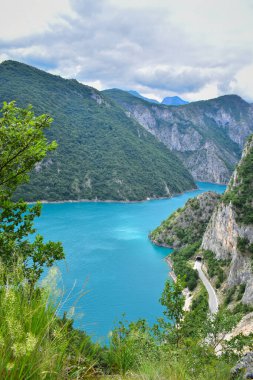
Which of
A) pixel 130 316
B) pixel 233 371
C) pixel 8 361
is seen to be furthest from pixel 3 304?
pixel 130 316

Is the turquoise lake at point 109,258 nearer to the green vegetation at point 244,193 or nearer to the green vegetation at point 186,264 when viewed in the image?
the green vegetation at point 186,264

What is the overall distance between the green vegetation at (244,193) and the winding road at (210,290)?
538 inches

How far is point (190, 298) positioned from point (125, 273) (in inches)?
693

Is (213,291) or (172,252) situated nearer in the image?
(213,291)

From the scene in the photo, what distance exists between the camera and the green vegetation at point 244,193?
68.4 m

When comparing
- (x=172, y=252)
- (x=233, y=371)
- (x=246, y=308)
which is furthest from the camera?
(x=172, y=252)

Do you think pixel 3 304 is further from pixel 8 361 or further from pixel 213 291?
pixel 213 291

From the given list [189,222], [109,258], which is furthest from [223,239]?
[109,258]

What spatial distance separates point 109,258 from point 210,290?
95.4 ft

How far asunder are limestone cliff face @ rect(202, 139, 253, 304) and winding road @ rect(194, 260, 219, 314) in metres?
3.56

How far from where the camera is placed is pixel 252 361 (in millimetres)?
6012

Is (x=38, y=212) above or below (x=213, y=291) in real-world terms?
above

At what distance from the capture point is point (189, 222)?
101m

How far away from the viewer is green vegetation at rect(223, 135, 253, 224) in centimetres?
6838
